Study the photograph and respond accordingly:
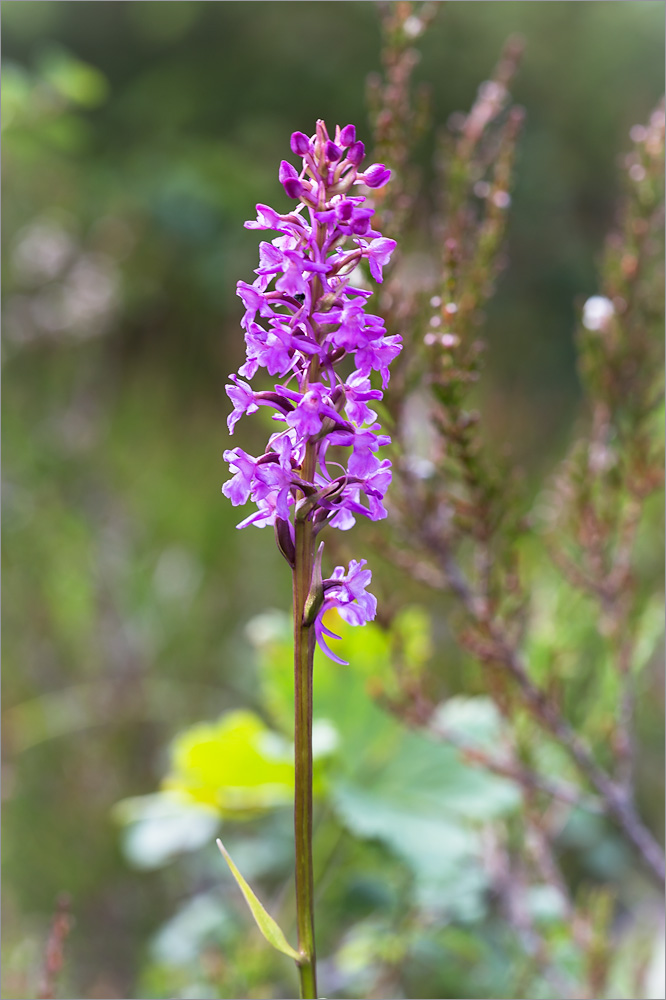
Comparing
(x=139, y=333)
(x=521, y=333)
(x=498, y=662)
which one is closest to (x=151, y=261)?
(x=139, y=333)

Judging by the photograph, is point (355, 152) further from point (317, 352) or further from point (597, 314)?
point (597, 314)

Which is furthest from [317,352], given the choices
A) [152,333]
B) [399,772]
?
[152,333]

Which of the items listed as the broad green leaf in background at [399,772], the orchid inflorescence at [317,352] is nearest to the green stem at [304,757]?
the orchid inflorescence at [317,352]

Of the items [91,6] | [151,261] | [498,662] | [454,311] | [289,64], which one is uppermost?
[91,6]

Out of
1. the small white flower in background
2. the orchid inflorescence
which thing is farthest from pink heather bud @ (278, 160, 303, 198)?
the small white flower in background

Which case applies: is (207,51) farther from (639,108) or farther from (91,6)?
(639,108)

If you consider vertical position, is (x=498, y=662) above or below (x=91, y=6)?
below
